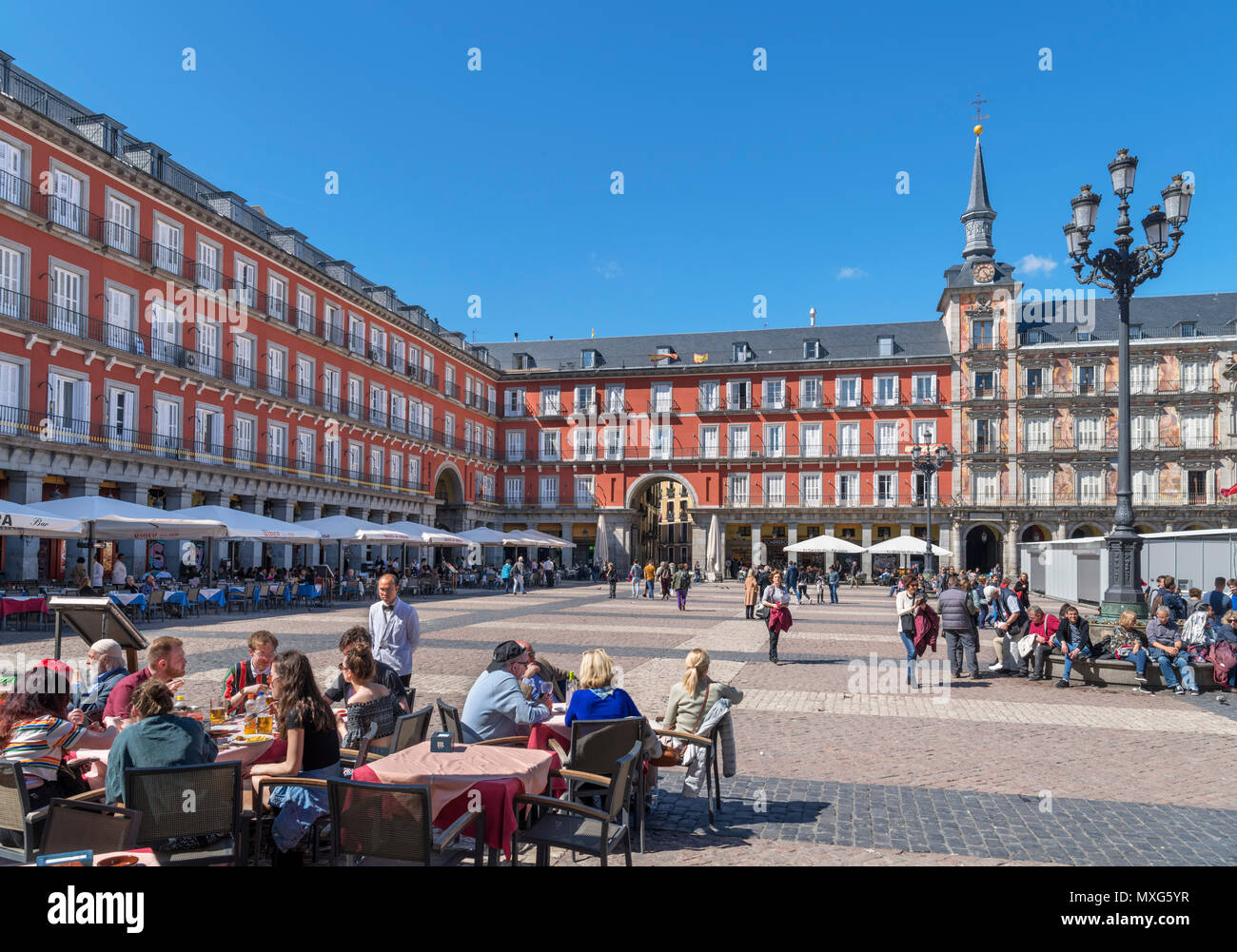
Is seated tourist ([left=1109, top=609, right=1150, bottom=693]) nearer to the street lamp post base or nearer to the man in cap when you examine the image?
the street lamp post base

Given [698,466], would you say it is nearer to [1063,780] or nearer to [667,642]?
[667,642]

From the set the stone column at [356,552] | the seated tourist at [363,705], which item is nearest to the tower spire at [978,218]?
the stone column at [356,552]

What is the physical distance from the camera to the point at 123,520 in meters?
16.1

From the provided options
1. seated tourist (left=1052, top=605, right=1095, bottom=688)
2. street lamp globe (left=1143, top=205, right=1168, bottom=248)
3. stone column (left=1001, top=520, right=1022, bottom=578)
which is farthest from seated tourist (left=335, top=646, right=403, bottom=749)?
stone column (left=1001, top=520, right=1022, bottom=578)

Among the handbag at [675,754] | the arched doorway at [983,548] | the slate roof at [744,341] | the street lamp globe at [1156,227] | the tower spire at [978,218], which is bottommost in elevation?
the arched doorway at [983,548]

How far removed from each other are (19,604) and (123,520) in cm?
235

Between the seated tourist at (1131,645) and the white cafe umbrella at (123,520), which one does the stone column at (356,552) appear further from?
the seated tourist at (1131,645)

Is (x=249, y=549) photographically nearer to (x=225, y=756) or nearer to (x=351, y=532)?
(x=351, y=532)

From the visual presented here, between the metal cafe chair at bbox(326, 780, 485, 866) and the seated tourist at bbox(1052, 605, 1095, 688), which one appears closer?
the metal cafe chair at bbox(326, 780, 485, 866)

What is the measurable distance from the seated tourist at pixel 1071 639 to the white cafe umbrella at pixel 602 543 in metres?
39.3

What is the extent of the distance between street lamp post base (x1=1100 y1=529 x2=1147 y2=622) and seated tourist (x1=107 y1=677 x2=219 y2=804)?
1283cm

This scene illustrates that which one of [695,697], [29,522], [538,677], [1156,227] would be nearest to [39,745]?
[538,677]

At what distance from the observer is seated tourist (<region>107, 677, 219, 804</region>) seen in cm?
407

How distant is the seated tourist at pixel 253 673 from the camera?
20.2ft
